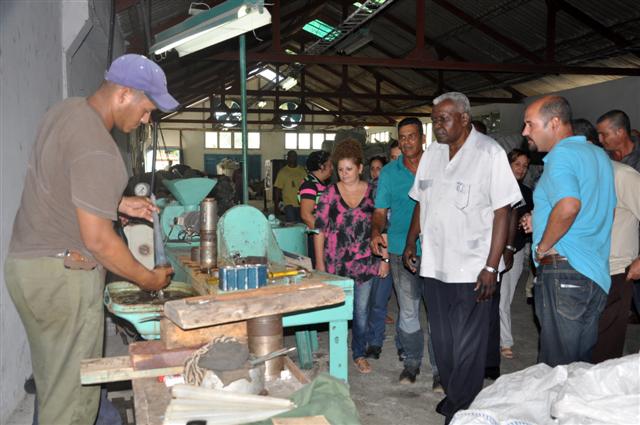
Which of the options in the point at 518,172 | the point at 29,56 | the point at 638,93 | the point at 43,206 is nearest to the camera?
the point at 43,206

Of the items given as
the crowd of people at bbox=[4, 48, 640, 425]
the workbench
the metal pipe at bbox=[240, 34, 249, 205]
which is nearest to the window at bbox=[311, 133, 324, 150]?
the crowd of people at bbox=[4, 48, 640, 425]

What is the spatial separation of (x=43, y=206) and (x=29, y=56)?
1.69m

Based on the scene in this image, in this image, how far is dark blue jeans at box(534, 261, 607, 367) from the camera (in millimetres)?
2592

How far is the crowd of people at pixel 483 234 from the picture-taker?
260 centimetres

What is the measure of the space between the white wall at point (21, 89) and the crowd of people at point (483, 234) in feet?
6.04

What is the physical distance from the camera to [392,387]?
377 centimetres

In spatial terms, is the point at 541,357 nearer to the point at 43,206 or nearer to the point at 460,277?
the point at 460,277

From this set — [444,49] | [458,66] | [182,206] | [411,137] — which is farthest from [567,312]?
[444,49]

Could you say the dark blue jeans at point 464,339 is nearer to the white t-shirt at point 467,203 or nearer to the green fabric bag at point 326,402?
the white t-shirt at point 467,203

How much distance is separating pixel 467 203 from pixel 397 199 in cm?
92

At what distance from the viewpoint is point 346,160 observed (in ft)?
12.9

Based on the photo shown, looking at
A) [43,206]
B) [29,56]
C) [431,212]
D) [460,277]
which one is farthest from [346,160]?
[43,206]

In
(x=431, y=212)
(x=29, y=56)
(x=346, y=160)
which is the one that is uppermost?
(x=29, y=56)

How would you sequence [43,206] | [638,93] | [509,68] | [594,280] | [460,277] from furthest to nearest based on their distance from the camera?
1. [509,68]
2. [638,93]
3. [460,277]
4. [594,280]
5. [43,206]
